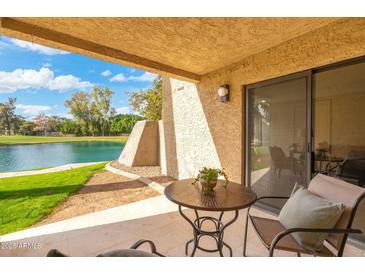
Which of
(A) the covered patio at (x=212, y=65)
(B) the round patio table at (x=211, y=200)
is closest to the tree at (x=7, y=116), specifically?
(A) the covered patio at (x=212, y=65)

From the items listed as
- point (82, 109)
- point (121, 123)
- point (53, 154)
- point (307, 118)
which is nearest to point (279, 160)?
point (307, 118)

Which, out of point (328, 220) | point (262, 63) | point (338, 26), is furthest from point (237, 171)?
point (338, 26)

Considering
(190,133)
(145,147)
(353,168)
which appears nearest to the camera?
(353,168)

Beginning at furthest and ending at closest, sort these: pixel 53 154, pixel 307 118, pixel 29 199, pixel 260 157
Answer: pixel 53 154, pixel 29 199, pixel 260 157, pixel 307 118

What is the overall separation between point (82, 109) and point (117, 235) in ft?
Answer: 73.9

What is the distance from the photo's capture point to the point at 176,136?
5.96m

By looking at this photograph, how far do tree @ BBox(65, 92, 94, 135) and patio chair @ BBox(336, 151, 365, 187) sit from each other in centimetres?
2276

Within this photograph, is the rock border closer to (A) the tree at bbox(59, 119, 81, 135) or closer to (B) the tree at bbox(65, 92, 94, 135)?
(A) the tree at bbox(59, 119, 81, 135)

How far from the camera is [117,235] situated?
8.50 feet

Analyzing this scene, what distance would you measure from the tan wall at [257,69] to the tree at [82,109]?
2032 cm

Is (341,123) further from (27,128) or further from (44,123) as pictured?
(44,123)

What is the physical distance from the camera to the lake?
11977mm
